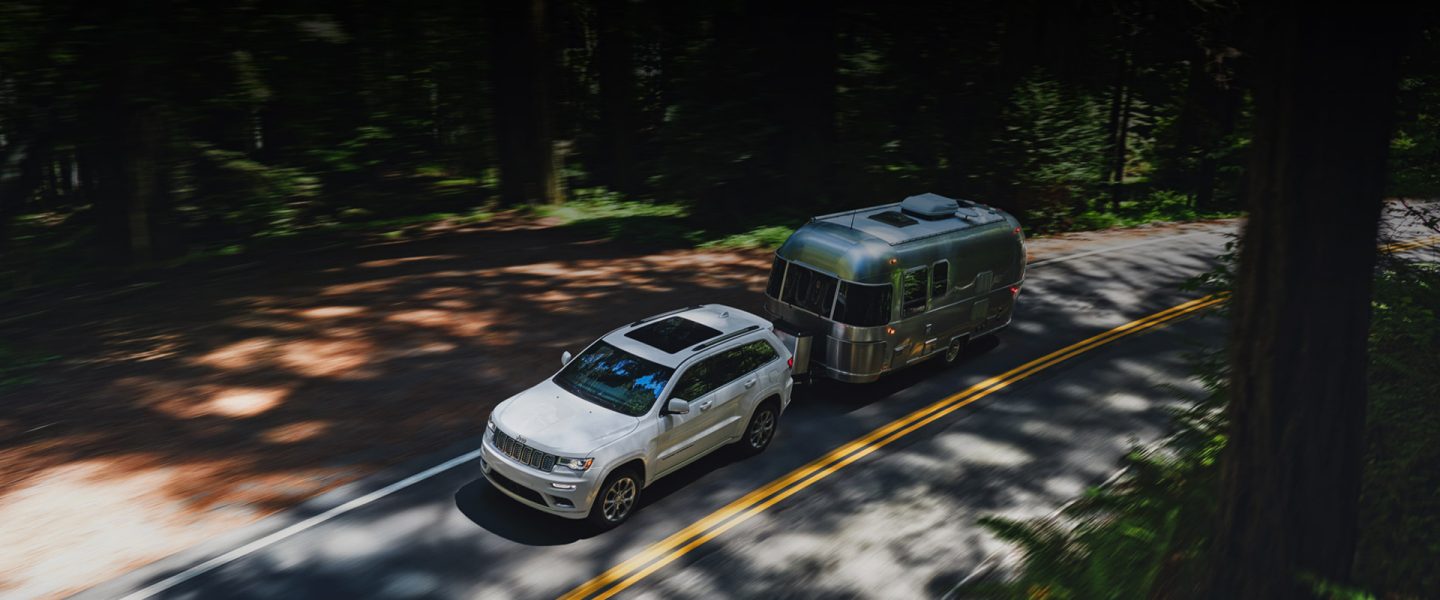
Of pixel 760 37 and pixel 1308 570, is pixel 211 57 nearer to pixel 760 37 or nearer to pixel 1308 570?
pixel 760 37

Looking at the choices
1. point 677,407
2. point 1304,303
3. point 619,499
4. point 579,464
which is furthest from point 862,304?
point 1304,303

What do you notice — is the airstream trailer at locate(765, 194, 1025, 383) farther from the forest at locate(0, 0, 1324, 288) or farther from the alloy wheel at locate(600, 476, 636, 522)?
the forest at locate(0, 0, 1324, 288)

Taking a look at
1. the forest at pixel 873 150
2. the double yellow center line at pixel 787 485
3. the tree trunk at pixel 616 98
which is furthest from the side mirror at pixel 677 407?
the tree trunk at pixel 616 98

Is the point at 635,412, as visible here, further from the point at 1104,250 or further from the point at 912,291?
the point at 1104,250

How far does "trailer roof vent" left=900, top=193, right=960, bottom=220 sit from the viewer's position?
14.3 metres

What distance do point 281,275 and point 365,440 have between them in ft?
28.4

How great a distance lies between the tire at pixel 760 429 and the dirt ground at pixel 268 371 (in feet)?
11.6

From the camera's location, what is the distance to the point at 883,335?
12.9 meters

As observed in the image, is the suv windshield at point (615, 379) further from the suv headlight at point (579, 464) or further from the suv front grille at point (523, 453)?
the suv front grille at point (523, 453)

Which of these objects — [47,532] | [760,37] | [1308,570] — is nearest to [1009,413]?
[1308,570]

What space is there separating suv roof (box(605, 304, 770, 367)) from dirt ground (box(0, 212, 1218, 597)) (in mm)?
2585

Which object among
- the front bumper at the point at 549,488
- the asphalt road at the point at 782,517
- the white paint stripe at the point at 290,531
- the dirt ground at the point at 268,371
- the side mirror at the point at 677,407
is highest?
the side mirror at the point at 677,407

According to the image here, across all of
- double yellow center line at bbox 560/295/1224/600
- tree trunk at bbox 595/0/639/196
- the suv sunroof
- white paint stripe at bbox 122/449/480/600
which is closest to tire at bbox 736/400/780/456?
double yellow center line at bbox 560/295/1224/600

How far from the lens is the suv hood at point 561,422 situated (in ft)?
31.4
